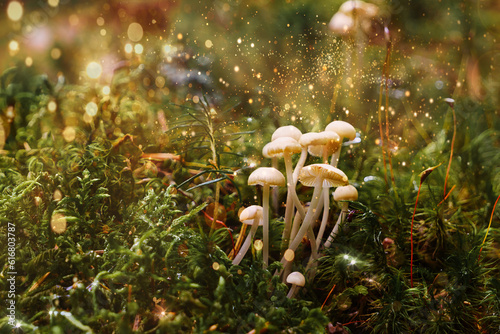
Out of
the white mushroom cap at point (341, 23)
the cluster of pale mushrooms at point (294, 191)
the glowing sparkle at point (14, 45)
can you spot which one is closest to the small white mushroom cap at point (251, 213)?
the cluster of pale mushrooms at point (294, 191)

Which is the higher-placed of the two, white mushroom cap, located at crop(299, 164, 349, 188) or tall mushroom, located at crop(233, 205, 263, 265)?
white mushroom cap, located at crop(299, 164, 349, 188)

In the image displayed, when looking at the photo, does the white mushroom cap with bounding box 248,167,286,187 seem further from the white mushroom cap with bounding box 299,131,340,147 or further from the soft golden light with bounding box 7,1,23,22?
the soft golden light with bounding box 7,1,23,22

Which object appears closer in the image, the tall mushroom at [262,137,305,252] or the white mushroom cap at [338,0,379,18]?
the tall mushroom at [262,137,305,252]

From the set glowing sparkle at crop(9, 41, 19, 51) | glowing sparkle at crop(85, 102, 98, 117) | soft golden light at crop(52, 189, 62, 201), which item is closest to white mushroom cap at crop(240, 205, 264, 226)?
soft golden light at crop(52, 189, 62, 201)

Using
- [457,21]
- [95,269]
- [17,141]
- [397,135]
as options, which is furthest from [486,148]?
[17,141]

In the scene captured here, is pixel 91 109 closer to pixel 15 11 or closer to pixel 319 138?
pixel 15 11

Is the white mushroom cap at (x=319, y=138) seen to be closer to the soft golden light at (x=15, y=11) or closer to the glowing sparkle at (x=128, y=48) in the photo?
the glowing sparkle at (x=128, y=48)
